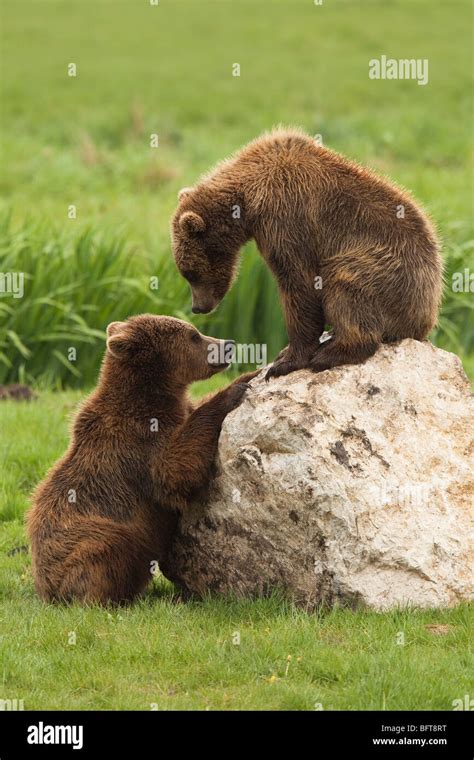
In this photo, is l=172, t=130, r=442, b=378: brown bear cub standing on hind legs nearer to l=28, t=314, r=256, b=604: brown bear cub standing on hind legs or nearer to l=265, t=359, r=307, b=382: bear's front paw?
l=265, t=359, r=307, b=382: bear's front paw

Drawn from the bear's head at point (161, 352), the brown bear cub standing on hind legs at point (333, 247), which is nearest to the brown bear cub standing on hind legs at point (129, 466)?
the bear's head at point (161, 352)

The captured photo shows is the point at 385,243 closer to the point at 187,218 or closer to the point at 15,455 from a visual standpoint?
the point at 187,218

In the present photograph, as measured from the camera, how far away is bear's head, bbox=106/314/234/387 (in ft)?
23.1

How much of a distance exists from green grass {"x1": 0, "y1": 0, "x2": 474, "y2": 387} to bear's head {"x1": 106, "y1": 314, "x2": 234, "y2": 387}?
4.20 m

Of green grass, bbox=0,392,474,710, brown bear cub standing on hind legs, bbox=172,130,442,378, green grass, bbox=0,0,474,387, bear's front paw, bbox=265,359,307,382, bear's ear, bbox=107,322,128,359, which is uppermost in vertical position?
green grass, bbox=0,0,474,387

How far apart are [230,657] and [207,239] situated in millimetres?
2515

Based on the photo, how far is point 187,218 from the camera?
22.8ft

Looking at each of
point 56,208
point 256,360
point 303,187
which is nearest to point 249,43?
point 56,208

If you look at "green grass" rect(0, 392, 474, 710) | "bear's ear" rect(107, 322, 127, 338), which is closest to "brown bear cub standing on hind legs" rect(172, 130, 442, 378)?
"bear's ear" rect(107, 322, 127, 338)

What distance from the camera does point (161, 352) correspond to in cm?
708

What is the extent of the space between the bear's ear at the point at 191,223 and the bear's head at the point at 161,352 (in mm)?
584

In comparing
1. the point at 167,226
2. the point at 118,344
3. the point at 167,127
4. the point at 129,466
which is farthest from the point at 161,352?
the point at 167,127

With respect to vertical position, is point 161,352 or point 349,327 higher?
point 349,327

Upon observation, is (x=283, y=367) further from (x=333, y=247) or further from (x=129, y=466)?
(x=129, y=466)
